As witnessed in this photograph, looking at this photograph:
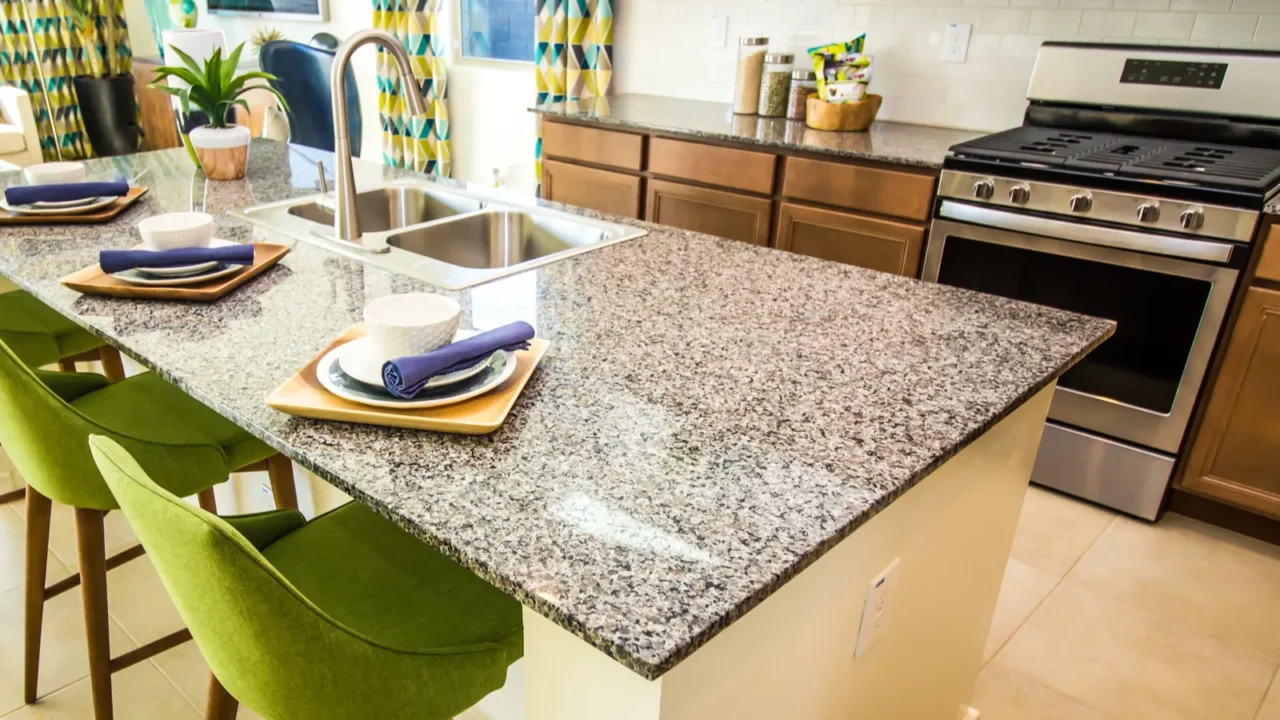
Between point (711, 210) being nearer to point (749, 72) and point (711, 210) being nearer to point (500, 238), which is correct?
point (749, 72)

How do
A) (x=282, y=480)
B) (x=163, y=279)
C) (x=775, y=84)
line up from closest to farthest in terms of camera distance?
(x=163, y=279) → (x=282, y=480) → (x=775, y=84)

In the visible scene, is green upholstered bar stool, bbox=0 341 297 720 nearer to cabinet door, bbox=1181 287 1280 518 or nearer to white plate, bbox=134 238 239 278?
white plate, bbox=134 238 239 278

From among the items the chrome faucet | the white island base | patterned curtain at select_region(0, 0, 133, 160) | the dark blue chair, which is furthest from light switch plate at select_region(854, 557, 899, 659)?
patterned curtain at select_region(0, 0, 133, 160)

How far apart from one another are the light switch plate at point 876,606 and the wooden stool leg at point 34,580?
139cm

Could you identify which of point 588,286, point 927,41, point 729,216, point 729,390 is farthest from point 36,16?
point 729,390

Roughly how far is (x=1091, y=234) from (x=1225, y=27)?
854 mm

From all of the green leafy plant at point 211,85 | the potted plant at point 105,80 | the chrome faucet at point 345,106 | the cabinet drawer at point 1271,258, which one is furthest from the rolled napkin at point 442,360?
the potted plant at point 105,80

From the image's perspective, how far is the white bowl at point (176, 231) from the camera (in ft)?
4.76

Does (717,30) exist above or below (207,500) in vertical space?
above

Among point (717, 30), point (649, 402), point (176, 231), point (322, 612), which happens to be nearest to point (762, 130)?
point (717, 30)

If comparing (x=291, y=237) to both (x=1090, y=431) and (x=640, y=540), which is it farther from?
(x=1090, y=431)

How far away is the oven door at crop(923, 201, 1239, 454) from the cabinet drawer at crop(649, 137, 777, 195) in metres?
0.61

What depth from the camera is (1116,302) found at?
2322mm

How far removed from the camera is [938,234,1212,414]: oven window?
2.25 meters
